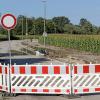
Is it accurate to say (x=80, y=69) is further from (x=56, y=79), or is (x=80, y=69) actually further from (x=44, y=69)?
(x=44, y=69)

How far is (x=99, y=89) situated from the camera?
1373 centimetres

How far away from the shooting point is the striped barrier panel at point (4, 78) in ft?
46.0

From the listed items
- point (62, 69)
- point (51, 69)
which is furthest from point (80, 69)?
point (51, 69)

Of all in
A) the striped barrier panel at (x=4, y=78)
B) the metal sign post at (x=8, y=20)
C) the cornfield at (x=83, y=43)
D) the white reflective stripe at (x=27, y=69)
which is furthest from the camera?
the cornfield at (x=83, y=43)

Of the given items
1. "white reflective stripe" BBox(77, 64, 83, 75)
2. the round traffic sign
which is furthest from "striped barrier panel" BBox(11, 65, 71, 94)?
the round traffic sign

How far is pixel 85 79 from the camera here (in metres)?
13.5

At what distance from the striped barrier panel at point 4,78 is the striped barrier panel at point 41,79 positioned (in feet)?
0.67

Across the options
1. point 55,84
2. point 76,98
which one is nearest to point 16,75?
point 55,84

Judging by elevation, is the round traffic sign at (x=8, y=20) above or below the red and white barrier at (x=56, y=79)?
above

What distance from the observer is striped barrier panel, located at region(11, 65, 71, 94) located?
13.5m

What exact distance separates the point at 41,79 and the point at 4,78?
1.37 metres

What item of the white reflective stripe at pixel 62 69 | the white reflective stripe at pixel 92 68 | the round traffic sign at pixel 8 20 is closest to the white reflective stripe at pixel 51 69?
the white reflective stripe at pixel 62 69

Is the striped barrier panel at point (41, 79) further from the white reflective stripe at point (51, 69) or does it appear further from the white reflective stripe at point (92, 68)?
the white reflective stripe at point (92, 68)

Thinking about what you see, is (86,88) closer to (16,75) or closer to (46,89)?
(46,89)
